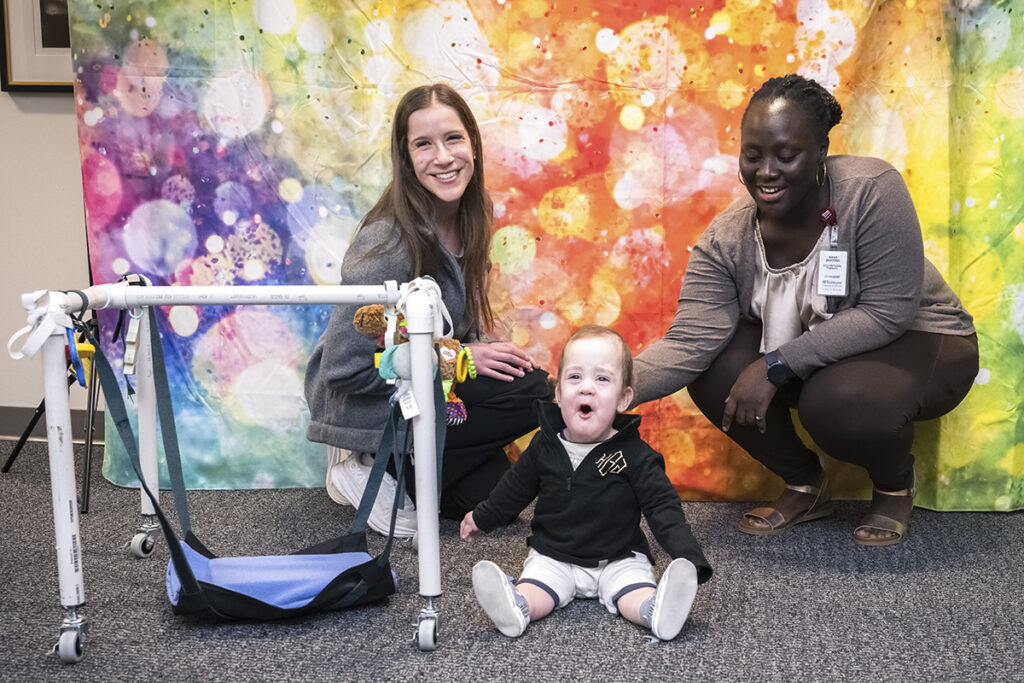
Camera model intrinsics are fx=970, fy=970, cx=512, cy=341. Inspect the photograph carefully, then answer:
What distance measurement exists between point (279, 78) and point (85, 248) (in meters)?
1.07

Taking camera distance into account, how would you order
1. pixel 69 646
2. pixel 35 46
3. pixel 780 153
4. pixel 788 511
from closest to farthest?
pixel 69 646
pixel 780 153
pixel 788 511
pixel 35 46

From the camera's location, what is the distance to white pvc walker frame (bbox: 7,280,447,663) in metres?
1.46

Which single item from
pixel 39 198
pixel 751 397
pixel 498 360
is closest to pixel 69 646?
pixel 498 360

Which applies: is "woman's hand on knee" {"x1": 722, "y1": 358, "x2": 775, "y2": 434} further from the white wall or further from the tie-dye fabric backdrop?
the white wall

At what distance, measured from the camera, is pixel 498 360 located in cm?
216

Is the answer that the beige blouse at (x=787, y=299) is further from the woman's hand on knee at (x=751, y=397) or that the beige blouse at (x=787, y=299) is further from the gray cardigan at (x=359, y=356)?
the gray cardigan at (x=359, y=356)

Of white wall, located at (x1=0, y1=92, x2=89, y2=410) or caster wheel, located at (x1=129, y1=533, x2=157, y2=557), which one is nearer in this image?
caster wheel, located at (x1=129, y1=533, x2=157, y2=557)

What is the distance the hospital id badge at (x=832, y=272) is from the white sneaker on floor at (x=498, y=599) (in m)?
0.91

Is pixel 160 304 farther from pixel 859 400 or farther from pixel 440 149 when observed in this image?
pixel 859 400

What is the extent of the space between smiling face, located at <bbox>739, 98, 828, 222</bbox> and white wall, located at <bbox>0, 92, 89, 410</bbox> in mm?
2069

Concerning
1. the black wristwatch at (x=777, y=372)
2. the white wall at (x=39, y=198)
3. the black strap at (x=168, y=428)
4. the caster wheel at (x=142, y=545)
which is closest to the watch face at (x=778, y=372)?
the black wristwatch at (x=777, y=372)

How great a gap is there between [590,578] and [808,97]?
1.04 m

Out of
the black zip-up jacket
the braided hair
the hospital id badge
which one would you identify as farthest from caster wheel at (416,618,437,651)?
the braided hair

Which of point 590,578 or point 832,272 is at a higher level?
point 832,272
